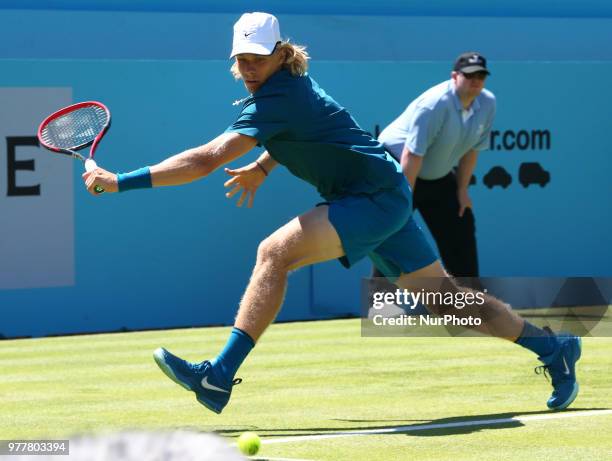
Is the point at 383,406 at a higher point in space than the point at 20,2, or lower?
lower

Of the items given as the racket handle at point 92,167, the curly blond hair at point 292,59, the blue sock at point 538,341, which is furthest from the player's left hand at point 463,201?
the racket handle at point 92,167

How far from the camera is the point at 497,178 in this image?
43.5 ft

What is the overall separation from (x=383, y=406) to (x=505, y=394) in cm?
74

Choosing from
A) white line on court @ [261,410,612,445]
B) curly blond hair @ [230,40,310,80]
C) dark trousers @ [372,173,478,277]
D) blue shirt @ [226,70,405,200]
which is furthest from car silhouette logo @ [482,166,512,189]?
curly blond hair @ [230,40,310,80]

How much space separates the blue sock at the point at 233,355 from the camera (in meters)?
5.43

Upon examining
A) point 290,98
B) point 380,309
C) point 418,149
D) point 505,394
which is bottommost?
point 380,309

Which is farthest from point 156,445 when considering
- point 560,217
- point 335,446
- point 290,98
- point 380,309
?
point 560,217

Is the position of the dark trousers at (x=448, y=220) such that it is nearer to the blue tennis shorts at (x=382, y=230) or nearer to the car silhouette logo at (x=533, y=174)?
the car silhouette logo at (x=533, y=174)

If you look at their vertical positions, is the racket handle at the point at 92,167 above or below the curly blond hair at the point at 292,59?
below

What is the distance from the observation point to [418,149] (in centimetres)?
954

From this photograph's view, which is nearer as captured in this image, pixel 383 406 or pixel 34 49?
pixel 383 406

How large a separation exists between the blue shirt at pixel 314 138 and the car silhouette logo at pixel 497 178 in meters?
7.34

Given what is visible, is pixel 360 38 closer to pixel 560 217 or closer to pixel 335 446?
pixel 560 217

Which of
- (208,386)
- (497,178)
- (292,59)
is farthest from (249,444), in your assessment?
(497,178)
